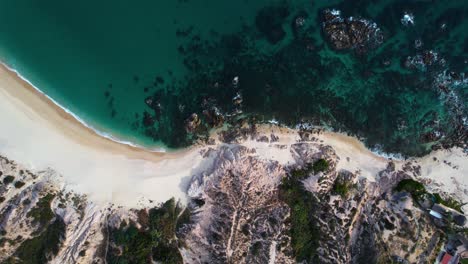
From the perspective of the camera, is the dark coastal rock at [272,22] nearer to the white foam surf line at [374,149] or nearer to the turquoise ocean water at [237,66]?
the turquoise ocean water at [237,66]

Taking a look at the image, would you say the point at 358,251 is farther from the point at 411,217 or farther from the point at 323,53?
the point at 323,53

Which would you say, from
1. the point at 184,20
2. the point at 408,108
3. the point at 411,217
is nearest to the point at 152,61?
the point at 184,20

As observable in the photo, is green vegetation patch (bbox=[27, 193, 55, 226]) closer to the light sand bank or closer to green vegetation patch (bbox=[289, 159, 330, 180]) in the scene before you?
the light sand bank

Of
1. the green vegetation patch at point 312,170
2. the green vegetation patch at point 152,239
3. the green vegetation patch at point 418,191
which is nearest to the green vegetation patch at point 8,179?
the green vegetation patch at point 152,239

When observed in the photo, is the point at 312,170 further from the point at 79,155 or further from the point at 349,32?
the point at 79,155

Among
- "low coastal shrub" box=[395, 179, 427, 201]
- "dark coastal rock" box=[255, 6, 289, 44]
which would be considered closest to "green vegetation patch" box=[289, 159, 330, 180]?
"low coastal shrub" box=[395, 179, 427, 201]

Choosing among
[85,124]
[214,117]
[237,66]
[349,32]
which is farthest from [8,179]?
[349,32]
